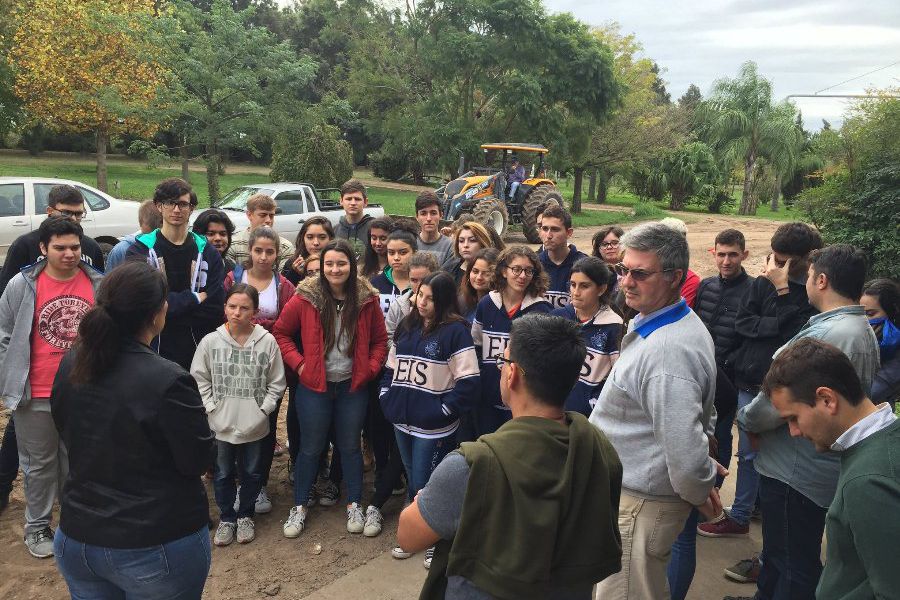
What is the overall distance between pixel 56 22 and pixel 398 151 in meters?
12.1

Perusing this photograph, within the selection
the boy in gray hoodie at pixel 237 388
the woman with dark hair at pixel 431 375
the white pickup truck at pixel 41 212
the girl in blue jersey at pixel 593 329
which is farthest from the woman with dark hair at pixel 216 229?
the white pickup truck at pixel 41 212

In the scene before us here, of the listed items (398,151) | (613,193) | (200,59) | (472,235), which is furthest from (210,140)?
(613,193)

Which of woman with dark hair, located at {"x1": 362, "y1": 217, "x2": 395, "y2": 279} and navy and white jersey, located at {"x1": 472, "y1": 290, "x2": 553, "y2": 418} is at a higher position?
woman with dark hair, located at {"x1": 362, "y1": 217, "x2": 395, "y2": 279}

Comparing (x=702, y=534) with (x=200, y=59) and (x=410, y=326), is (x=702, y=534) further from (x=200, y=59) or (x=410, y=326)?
(x=200, y=59)

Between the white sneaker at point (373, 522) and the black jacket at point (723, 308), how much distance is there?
7.61 feet

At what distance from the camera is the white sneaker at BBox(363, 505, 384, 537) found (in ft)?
13.5

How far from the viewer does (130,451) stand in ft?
6.88

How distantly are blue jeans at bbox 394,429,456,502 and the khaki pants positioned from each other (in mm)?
1488

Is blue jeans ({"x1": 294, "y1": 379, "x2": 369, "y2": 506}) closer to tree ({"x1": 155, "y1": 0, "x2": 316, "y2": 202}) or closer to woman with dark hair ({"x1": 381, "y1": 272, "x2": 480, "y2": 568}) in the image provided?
woman with dark hair ({"x1": 381, "y1": 272, "x2": 480, "y2": 568})

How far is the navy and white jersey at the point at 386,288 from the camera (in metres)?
4.64

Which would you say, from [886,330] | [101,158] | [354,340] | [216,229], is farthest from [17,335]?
[101,158]

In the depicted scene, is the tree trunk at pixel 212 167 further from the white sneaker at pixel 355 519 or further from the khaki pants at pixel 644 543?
the khaki pants at pixel 644 543

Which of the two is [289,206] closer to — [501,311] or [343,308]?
[343,308]

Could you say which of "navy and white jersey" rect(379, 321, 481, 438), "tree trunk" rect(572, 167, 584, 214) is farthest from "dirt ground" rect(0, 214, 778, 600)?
"tree trunk" rect(572, 167, 584, 214)
